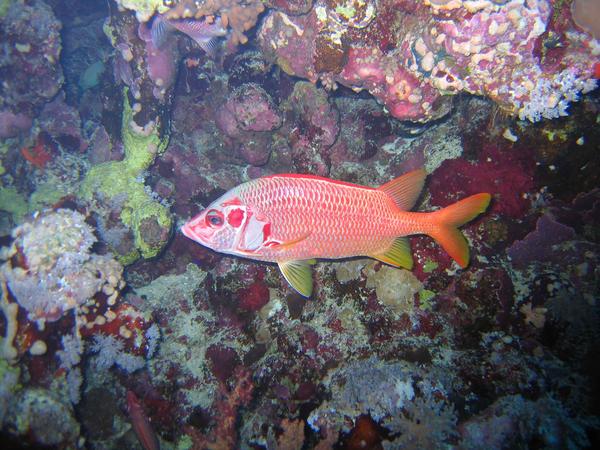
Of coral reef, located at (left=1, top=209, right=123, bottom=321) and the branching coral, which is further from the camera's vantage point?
the branching coral

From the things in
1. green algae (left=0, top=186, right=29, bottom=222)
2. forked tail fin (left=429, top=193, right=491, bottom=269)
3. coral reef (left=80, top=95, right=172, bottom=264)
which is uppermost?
forked tail fin (left=429, top=193, right=491, bottom=269)

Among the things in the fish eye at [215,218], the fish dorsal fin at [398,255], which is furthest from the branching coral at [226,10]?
the fish dorsal fin at [398,255]

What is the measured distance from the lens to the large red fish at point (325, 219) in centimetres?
308

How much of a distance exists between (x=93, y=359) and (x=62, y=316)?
0.84 metres

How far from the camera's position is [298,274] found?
340cm

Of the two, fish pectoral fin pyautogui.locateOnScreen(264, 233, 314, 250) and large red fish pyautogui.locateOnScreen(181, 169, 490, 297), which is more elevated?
large red fish pyautogui.locateOnScreen(181, 169, 490, 297)

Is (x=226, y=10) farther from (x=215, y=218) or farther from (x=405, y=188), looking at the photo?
(x=405, y=188)

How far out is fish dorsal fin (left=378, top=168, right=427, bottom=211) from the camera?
312 centimetres

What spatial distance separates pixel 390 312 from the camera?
152 inches

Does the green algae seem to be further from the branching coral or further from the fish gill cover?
the branching coral

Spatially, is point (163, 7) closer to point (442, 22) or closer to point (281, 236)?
point (442, 22)

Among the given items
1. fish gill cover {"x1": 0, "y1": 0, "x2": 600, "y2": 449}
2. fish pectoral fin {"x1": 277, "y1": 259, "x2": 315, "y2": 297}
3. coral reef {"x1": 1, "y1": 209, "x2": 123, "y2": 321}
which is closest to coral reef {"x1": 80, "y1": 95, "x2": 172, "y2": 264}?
fish gill cover {"x1": 0, "y1": 0, "x2": 600, "y2": 449}

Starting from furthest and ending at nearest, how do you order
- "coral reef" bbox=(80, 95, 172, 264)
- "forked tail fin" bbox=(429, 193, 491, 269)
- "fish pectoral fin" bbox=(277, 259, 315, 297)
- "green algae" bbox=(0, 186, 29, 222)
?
"green algae" bbox=(0, 186, 29, 222) → "coral reef" bbox=(80, 95, 172, 264) → "fish pectoral fin" bbox=(277, 259, 315, 297) → "forked tail fin" bbox=(429, 193, 491, 269)

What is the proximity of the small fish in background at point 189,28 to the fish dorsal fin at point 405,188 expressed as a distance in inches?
194
